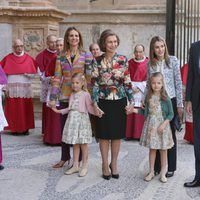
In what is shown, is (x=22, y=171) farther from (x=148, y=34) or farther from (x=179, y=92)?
(x=148, y=34)

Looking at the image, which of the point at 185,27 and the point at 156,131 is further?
the point at 185,27

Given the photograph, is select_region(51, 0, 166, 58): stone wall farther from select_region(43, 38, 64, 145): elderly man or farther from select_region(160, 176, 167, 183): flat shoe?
select_region(160, 176, 167, 183): flat shoe

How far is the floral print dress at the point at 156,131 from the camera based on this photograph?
523 centimetres

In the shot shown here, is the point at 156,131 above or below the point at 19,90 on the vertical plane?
below

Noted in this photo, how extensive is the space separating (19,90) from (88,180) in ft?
10.5

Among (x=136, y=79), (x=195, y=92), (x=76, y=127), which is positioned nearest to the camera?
(x=195, y=92)

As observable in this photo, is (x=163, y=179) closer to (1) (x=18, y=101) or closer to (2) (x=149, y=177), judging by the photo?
(2) (x=149, y=177)

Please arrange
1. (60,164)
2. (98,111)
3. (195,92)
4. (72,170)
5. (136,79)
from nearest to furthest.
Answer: (195,92) → (98,111) → (72,170) → (60,164) → (136,79)

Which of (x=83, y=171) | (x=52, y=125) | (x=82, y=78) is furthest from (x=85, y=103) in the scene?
(x=52, y=125)

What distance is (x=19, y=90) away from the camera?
8.04 m

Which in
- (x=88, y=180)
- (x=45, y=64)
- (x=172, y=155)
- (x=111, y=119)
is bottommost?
(x=88, y=180)

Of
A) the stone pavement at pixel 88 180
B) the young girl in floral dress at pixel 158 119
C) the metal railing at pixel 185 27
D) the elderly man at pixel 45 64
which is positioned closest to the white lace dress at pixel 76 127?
the stone pavement at pixel 88 180

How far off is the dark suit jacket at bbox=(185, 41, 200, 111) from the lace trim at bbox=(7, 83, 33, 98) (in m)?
3.81

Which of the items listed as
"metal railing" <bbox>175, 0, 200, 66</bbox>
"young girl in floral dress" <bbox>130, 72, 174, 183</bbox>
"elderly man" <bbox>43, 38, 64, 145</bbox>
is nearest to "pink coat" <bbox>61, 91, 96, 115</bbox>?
"young girl in floral dress" <bbox>130, 72, 174, 183</bbox>
